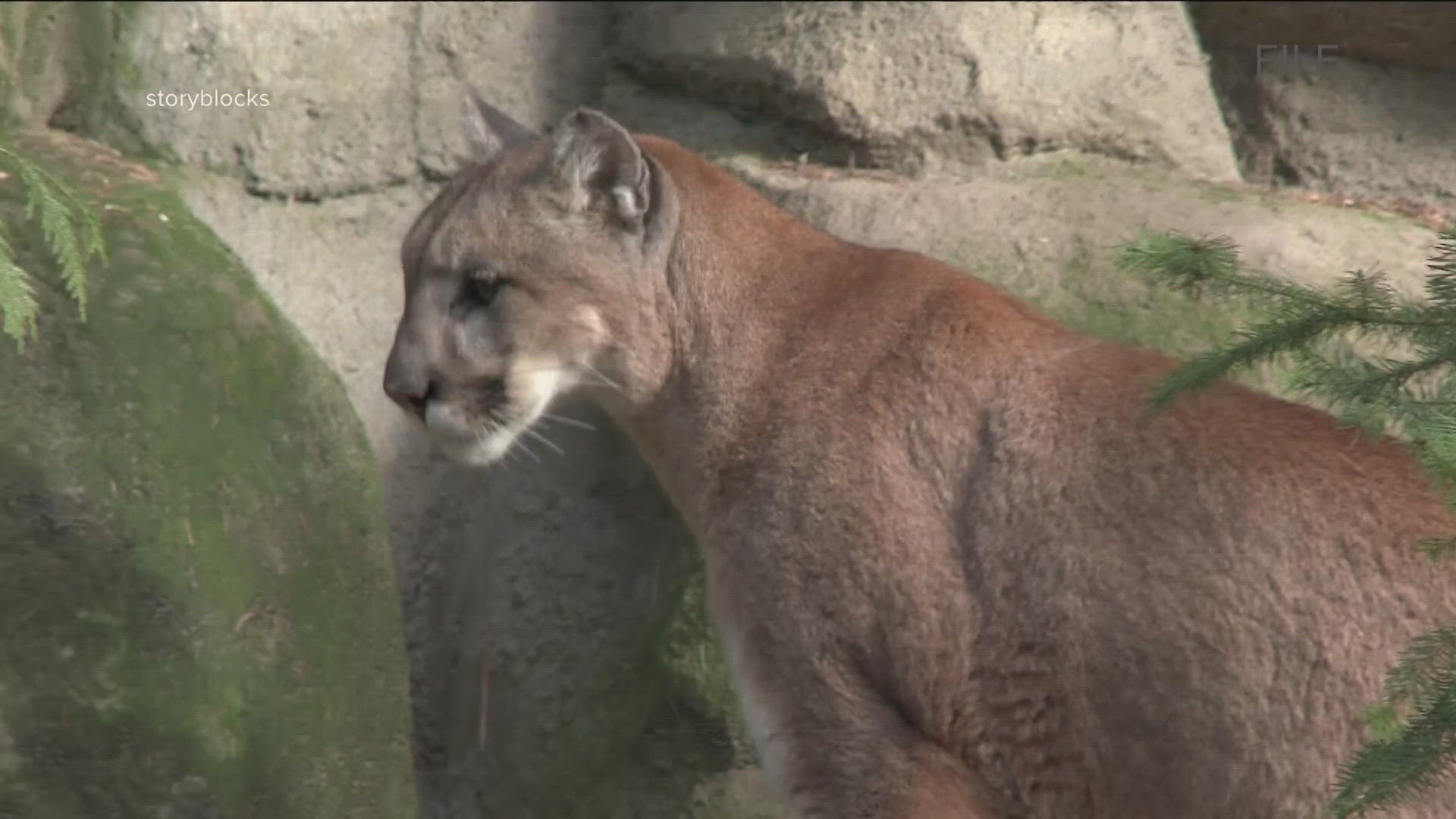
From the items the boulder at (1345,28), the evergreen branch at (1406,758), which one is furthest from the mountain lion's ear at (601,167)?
the boulder at (1345,28)

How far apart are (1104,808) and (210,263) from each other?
3248 millimetres

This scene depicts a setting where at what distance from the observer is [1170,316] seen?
5.74 metres

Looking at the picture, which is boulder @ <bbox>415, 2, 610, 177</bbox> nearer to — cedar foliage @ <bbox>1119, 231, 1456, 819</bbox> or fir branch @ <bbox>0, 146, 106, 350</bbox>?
fir branch @ <bbox>0, 146, 106, 350</bbox>

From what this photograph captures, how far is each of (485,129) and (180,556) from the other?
4.88 ft

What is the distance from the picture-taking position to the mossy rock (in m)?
5.11

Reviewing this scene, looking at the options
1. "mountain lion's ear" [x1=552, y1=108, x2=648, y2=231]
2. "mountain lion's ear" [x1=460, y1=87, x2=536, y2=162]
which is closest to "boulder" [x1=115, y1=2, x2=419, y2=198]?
"mountain lion's ear" [x1=460, y1=87, x2=536, y2=162]

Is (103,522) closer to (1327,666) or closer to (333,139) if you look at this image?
(333,139)

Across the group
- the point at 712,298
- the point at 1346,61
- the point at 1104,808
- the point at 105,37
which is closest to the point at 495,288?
the point at 712,298

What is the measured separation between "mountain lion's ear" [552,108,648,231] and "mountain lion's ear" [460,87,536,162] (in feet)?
1.69

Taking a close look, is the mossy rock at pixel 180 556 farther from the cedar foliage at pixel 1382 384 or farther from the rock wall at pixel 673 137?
the cedar foliage at pixel 1382 384

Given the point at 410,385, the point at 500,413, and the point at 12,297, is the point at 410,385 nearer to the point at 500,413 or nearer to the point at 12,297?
the point at 500,413

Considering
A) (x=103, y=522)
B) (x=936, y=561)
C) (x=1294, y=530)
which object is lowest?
(x=103, y=522)

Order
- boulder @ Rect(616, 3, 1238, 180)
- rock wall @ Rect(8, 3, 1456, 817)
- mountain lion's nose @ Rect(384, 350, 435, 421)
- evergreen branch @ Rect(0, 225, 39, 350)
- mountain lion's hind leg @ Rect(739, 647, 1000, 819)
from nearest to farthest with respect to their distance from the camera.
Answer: evergreen branch @ Rect(0, 225, 39, 350) < mountain lion's hind leg @ Rect(739, 647, 1000, 819) < mountain lion's nose @ Rect(384, 350, 435, 421) < rock wall @ Rect(8, 3, 1456, 817) < boulder @ Rect(616, 3, 1238, 180)

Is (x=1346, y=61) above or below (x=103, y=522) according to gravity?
above
